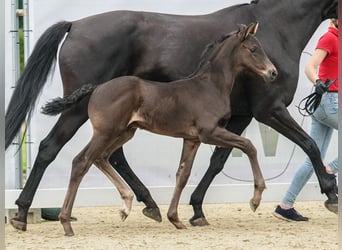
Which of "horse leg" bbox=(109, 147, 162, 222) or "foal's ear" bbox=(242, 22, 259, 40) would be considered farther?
"horse leg" bbox=(109, 147, 162, 222)

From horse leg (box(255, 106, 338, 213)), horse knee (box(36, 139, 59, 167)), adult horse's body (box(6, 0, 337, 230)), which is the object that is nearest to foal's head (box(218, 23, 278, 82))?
adult horse's body (box(6, 0, 337, 230))

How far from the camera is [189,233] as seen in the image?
17.3 ft

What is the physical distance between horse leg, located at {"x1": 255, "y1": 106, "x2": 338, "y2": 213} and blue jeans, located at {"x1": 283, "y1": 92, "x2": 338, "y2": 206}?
36 centimetres

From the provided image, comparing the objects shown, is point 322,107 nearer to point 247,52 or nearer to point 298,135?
point 298,135

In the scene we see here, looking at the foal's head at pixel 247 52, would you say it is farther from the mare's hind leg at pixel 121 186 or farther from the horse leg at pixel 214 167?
the mare's hind leg at pixel 121 186

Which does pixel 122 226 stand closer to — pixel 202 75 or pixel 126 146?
pixel 126 146

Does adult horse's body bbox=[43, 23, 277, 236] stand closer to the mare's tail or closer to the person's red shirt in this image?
the mare's tail

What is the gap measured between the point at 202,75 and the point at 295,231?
4.60 ft

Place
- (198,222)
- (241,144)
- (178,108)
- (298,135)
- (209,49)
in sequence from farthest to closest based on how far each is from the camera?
(198,222), (298,135), (209,49), (178,108), (241,144)

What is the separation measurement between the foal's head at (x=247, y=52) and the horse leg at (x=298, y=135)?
1.67ft

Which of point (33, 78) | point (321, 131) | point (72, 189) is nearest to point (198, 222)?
point (72, 189)

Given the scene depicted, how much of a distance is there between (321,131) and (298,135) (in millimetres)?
578

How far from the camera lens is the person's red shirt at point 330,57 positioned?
19.5 feet

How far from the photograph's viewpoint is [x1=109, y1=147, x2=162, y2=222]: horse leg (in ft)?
19.6
